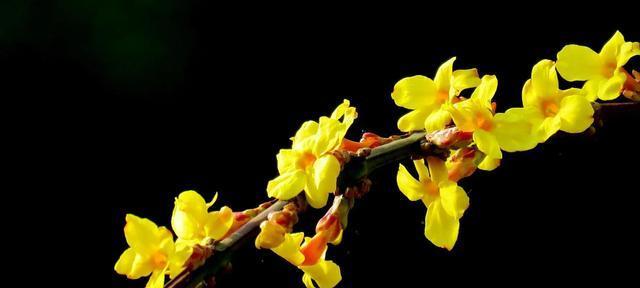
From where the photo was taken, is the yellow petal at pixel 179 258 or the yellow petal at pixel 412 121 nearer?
the yellow petal at pixel 179 258

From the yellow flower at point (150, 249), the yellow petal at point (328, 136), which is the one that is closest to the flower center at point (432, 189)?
the yellow petal at point (328, 136)

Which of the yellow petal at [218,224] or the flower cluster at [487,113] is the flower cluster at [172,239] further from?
the flower cluster at [487,113]

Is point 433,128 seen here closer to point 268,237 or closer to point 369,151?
point 369,151

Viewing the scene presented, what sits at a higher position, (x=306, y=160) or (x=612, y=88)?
(x=306, y=160)

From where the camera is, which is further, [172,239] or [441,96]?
[441,96]

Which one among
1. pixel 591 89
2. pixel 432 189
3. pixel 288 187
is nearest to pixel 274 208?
pixel 288 187

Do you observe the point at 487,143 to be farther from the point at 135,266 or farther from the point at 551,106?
the point at 135,266

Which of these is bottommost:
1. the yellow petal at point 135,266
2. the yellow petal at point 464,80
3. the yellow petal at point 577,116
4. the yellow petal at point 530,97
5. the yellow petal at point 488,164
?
the yellow petal at point 577,116
